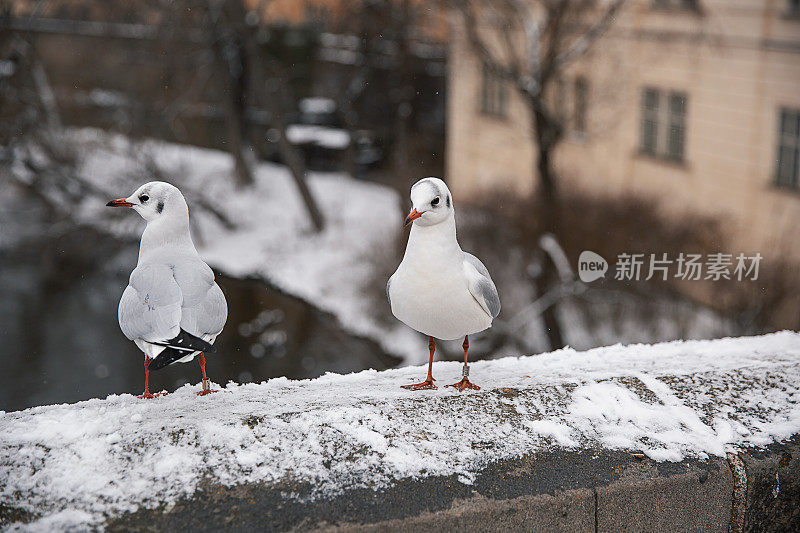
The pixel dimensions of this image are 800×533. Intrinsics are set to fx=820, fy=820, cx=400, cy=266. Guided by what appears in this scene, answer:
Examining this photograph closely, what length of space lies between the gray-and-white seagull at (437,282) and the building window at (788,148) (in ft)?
28.0

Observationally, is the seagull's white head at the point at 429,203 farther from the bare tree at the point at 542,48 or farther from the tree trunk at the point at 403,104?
the tree trunk at the point at 403,104

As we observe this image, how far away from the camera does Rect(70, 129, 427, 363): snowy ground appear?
422 inches

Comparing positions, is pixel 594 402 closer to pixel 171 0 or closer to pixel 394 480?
pixel 394 480

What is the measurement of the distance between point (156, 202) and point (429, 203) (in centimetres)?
78

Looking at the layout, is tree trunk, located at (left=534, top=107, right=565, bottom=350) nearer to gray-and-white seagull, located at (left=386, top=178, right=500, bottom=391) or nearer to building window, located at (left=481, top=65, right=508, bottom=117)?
building window, located at (left=481, top=65, right=508, bottom=117)

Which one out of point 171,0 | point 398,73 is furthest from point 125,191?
point 398,73

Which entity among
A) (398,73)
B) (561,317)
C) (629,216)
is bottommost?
(561,317)

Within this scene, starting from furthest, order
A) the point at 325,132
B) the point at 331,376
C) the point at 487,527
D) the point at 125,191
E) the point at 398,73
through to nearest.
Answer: the point at 325,132 < the point at 398,73 < the point at 125,191 < the point at 331,376 < the point at 487,527

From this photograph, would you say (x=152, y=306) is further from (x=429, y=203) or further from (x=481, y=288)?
(x=481, y=288)

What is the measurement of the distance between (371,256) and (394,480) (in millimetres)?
9161

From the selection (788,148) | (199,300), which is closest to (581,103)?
(788,148)

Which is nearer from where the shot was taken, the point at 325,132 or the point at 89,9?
the point at 89,9

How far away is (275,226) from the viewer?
12.8 m

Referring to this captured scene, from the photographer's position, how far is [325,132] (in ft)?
48.7
